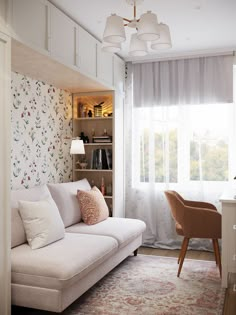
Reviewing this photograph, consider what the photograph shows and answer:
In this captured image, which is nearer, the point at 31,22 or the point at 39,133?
the point at 31,22

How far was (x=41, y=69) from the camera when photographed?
147 inches

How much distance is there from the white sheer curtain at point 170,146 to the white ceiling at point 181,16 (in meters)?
0.64

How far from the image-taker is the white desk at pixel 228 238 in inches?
138

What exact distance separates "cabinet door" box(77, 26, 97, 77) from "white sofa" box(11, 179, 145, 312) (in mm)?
1320

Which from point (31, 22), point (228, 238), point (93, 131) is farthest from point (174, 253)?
point (31, 22)

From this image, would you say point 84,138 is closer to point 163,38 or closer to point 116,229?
point 116,229

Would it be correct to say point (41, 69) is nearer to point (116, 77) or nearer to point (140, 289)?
point (116, 77)

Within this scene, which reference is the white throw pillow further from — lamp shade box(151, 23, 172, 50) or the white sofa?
lamp shade box(151, 23, 172, 50)

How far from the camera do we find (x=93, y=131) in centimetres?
531

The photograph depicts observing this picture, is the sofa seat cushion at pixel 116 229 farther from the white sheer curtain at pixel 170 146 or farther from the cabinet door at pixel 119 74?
the cabinet door at pixel 119 74

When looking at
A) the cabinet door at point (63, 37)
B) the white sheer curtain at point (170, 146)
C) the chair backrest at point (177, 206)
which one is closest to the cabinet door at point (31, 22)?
the cabinet door at point (63, 37)

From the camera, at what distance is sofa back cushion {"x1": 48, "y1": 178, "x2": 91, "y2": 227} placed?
159 inches

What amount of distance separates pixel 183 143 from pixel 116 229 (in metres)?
1.72

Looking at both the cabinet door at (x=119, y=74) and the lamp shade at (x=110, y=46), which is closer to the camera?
the lamp shade at (x=110, y=46)
